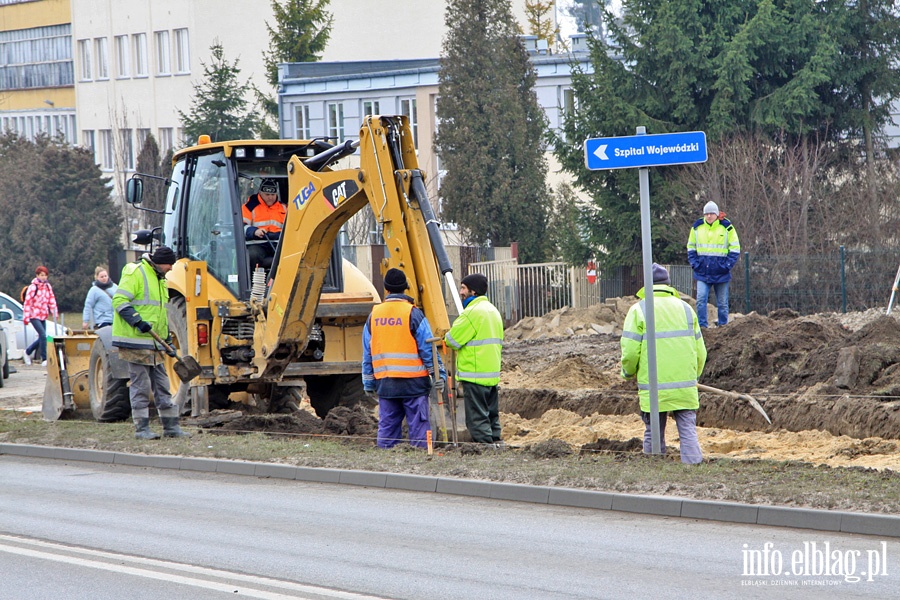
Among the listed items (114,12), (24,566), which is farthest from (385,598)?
(114,12)

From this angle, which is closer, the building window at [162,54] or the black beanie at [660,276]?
the black beanie at [660,276]

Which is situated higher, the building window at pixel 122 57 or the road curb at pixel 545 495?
the building window at pixel 122 57

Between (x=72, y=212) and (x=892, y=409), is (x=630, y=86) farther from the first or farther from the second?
(x=72, y=212)

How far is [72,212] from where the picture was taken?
45531 mm

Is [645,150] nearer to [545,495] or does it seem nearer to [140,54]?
[545,495]

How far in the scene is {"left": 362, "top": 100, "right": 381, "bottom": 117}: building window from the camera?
146 ft

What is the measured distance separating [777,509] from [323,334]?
7.00 m

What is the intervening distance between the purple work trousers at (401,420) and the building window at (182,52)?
46.2 m

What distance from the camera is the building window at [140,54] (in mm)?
58625

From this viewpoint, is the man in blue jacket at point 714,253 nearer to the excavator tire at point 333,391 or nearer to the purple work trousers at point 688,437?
the excavator tire at point 333,391

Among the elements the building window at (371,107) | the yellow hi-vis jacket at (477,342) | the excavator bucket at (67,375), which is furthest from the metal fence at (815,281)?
the building window at (371,107)

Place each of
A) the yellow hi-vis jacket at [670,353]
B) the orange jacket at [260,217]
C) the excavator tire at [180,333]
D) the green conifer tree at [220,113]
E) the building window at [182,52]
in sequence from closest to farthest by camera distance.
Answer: the yellow hi-vis jacket at [670,353]
the orange jacket at [260,217]
the excavator tire at [180,333]
the green conifer tree at [220,113]
the building window at [182,52]

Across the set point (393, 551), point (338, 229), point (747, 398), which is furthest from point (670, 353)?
point (338, 229)

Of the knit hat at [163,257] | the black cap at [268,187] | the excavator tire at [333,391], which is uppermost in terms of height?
the black cap at [268,187]
